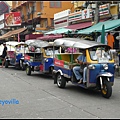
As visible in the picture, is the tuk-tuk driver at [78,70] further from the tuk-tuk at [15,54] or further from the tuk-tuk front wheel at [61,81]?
the tuk-tuk at [15,54]

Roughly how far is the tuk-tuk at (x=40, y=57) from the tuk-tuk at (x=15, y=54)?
1933 millimetres

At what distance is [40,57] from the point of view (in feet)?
46.1

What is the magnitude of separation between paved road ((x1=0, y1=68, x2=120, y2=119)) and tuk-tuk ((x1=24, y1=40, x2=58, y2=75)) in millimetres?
2684

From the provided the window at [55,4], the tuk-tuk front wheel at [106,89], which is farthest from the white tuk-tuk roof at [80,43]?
the window at [55,4]

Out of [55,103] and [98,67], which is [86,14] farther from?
[55,103]

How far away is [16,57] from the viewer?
1730 centimetres

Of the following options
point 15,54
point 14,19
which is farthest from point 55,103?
point 14,19

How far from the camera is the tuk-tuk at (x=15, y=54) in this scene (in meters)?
17.2

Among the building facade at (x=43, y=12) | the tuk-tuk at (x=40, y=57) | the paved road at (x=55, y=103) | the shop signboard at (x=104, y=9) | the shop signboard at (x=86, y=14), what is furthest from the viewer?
the building facade at (x=43, y=12)

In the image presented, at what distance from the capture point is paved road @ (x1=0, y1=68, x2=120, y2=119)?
20.2 feet

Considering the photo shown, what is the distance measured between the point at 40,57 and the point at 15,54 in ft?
13.2

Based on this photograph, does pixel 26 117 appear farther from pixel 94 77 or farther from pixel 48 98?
pixel 94 77

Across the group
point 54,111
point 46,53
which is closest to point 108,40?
point 46,53

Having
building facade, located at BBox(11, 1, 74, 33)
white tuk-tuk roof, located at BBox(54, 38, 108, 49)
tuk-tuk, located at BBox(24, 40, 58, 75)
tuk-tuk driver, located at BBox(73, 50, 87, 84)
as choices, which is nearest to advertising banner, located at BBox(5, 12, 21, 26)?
building facade, located at BBox(11, 1, 74, 33)
